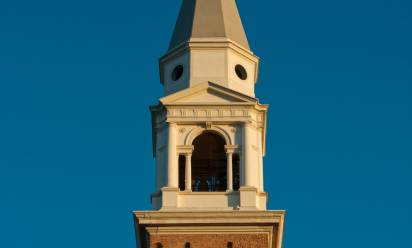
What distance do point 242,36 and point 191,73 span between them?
14.1ft

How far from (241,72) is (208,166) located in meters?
5.16

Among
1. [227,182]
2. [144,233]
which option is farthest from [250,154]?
[144,233]

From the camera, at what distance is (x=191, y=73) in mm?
72062

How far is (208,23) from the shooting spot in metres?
74.1

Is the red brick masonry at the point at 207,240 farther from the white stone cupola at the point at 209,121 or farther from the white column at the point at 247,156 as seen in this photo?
the white column at the point at 247,156

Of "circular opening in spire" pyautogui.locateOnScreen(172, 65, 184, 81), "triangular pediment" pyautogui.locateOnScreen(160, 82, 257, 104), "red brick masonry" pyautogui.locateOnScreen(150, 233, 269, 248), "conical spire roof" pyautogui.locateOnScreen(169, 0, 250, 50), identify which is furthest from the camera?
"conical spire roof" pyautogui.locateOnScreen(169, 0, 250, 50)

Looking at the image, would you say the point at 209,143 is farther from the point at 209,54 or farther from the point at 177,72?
the point at 209,54

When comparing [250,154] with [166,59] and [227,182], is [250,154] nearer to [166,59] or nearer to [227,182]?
[227,182]

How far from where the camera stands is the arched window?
2840 inches

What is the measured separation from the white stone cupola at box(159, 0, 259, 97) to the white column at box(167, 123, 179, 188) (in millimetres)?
2787

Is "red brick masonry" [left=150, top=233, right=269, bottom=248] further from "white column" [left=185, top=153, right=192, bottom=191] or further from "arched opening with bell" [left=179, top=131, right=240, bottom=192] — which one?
"arched opening with bell" [left=179, top=131, right=240, bottom=192]

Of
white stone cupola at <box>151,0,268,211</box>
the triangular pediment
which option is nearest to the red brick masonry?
white stone cupola at <box>151,0,268,211</box>

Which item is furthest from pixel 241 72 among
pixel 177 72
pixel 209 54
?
pixel 177 72

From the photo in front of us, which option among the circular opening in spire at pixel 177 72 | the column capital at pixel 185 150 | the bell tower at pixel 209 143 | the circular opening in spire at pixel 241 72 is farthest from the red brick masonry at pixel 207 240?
the circular opening in spire at pixel 241 72
